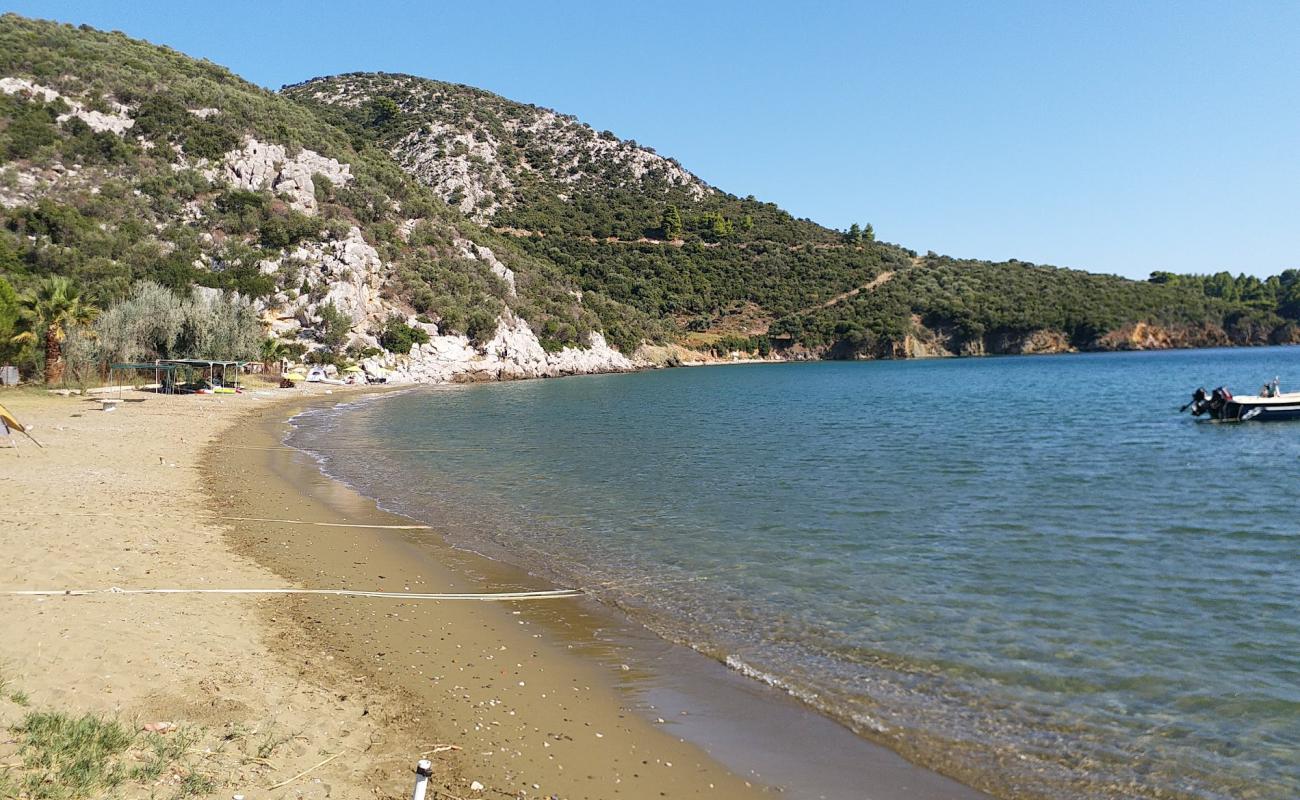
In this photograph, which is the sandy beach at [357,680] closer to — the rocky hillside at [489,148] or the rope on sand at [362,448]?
the rope on sand at [362,448]

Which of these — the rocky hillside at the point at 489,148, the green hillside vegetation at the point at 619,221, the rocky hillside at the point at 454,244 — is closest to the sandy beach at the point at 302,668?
the rocky hillside at the point at 454,244

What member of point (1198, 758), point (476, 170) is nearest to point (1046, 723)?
point (1198, 758)

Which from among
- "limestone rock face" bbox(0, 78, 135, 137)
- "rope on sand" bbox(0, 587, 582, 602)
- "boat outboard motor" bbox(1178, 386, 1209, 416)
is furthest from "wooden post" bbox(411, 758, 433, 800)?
"limestone rock face" bbox(0, 78, 135, 137)

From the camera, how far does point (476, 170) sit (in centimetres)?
11400

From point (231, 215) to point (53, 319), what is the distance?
99.2ft

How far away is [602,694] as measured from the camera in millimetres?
6789

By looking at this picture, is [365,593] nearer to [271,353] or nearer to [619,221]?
[271,353]

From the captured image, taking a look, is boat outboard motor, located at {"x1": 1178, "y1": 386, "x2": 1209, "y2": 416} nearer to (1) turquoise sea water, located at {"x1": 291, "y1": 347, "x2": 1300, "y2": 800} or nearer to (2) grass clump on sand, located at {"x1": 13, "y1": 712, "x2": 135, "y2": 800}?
(1) turquoise sea water, located at {"x1": 291, "y1": 347, "x2": 1300, "y2": 800}

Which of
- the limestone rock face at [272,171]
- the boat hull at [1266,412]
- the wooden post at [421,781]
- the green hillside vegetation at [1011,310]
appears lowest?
the wooden post at [421,781]

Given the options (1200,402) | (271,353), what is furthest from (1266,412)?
(271,353)

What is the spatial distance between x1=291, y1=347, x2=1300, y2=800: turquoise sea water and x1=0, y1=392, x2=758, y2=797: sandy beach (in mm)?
1943

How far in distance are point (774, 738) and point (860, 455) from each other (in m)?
17.0

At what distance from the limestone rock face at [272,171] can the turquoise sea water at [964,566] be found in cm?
4689

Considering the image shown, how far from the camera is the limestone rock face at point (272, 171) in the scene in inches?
2539
